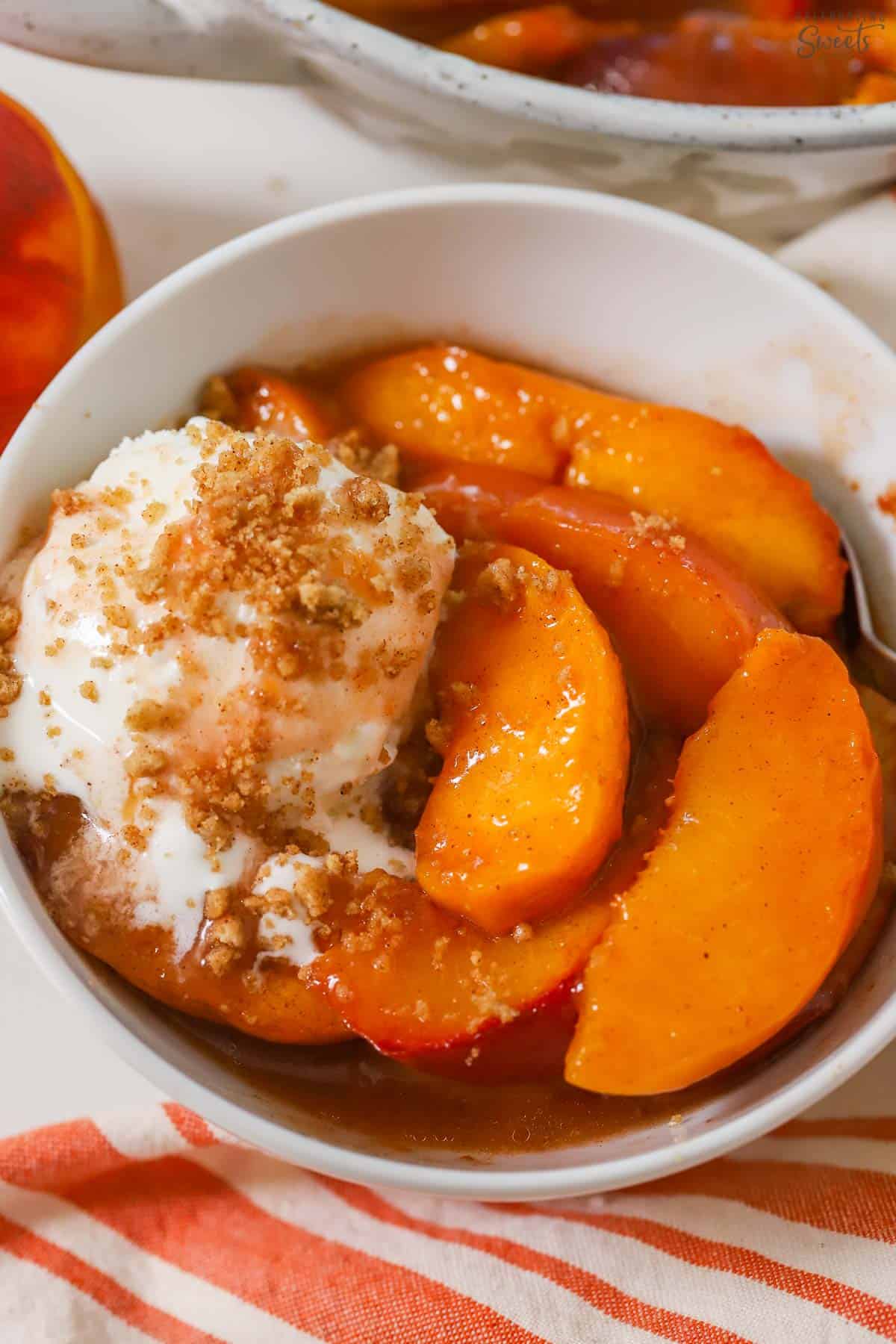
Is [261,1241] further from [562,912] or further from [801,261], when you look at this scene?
[801,261]

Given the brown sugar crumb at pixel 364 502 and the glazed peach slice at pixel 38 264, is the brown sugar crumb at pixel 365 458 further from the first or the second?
the glazed peach slice at pixel 38 264

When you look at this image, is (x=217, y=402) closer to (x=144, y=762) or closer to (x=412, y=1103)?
(x=144, y=762)

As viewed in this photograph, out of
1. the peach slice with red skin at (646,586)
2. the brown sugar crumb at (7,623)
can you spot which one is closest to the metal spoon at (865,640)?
the peach slice with red skin at (646,586)

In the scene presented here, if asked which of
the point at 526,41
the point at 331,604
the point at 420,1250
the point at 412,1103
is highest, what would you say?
the point at 526,41

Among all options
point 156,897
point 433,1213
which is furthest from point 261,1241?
point 156,897

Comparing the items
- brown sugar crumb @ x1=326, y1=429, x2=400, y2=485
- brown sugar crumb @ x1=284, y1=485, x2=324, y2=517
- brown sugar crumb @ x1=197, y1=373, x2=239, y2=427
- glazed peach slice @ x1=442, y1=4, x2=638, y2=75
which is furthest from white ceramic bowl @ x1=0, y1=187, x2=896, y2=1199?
glazed peach slice @ x1=442, y1=4, x2=638, y2=75

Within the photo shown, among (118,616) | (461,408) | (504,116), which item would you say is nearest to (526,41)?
(504,116)
